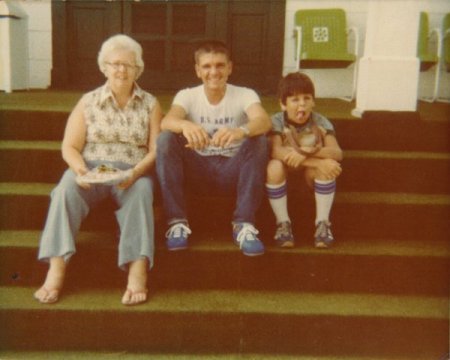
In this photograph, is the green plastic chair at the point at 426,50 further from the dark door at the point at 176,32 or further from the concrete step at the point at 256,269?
the concrete step at the point at 256,269

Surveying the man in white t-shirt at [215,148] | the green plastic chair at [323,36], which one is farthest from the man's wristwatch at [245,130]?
the green plastic chair at [323,36]

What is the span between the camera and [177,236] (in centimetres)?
259

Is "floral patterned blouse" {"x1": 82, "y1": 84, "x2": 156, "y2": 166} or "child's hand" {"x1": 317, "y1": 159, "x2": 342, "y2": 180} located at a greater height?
"floral patterned blouse" {"x1": 82, "y1": 84, "x2": 156, "y2": 166}

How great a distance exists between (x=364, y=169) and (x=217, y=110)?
0.88 meters

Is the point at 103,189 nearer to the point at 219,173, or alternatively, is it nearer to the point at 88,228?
the point at 88,228

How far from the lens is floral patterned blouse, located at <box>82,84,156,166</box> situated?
8.84 feet

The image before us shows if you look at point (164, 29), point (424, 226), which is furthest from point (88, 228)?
point (164, 29)

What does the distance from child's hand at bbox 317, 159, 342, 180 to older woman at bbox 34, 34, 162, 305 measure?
0.74m

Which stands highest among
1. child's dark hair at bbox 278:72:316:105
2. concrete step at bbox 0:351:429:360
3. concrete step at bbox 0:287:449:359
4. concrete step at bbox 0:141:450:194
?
child's dark hair at bbox 278:72:316:105

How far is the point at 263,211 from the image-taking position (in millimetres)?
2846

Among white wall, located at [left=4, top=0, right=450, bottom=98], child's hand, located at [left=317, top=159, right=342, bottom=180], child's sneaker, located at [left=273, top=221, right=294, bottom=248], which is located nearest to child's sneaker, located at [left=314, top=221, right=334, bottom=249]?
child's sneaker, located at [left=273, top=221, right=294, bottom=248]

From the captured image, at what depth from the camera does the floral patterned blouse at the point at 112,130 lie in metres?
2.70

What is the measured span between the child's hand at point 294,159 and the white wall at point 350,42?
261 centimetres

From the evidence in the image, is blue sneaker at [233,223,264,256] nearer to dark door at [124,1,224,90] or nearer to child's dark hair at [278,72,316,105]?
child's dark hair at [278,72,316,105]
